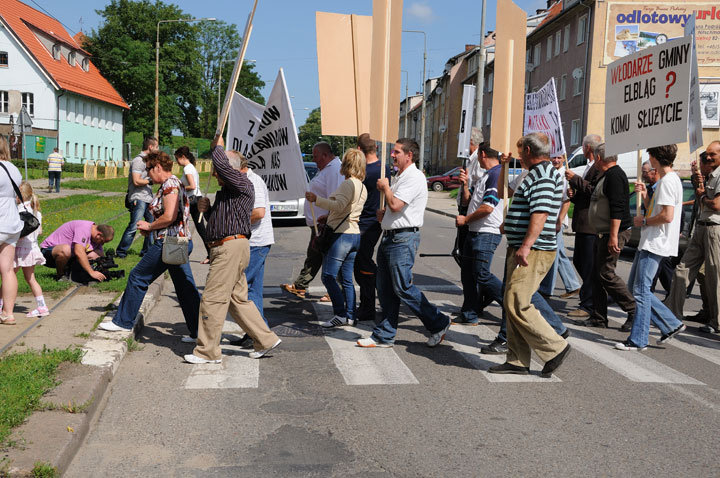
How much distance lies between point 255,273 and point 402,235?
1349mm

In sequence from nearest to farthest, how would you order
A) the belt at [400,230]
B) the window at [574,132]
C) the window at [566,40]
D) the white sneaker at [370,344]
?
1. the belt at [400,230]
2. the white sneaker at [370,344]
3. the window at [574,132]
4. the window at [566,40]

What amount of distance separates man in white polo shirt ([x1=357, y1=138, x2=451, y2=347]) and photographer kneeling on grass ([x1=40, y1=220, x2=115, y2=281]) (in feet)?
13.2

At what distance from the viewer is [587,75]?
135 feet

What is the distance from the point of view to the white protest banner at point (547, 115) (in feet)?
33.9

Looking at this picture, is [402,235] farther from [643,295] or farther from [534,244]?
[643,295]

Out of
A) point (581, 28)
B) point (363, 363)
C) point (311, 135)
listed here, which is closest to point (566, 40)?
point (581, 28)

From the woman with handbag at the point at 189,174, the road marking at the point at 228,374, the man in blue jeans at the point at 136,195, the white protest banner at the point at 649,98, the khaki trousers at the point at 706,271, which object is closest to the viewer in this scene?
the road marking at the point at 228,374

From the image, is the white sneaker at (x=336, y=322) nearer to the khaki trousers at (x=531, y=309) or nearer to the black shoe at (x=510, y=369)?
the black shoe at (x=510, y=369)

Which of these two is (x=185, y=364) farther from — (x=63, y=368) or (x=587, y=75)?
(x=587, y=75)

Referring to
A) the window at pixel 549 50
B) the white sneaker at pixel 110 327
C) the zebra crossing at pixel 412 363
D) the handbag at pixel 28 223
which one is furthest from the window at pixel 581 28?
the white sneaker at pixel 110 327

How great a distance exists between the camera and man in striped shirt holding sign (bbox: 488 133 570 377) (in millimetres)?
5762

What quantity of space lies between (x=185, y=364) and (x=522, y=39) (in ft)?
13.5

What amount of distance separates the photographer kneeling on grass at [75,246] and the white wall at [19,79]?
5140cm

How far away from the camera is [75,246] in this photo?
908 cm
